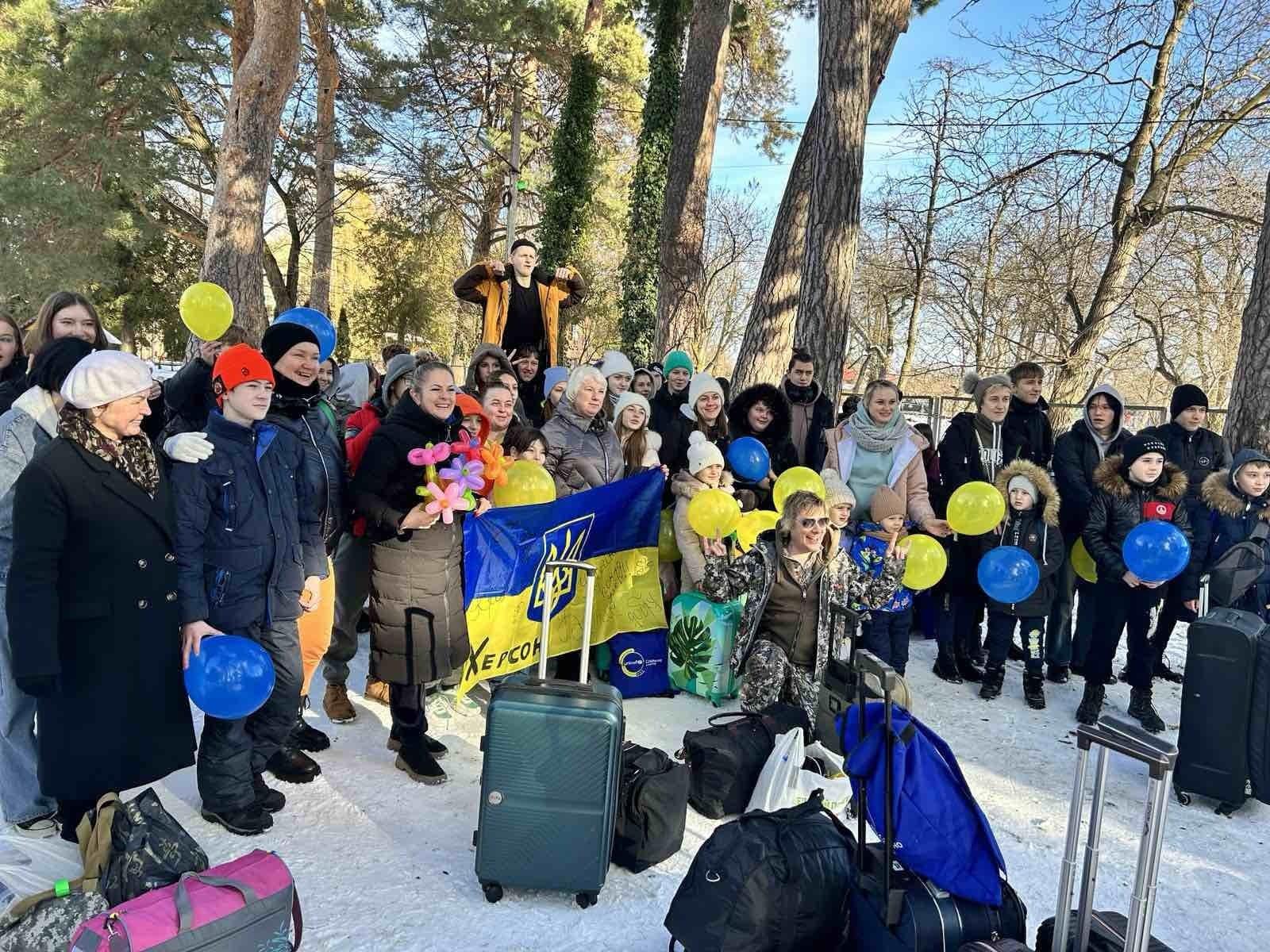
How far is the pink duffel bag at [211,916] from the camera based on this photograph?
6.50 ft

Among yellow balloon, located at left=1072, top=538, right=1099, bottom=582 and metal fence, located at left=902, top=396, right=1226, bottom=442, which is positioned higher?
metal fence, located at left=902, top=396, right=1226, bottom=442

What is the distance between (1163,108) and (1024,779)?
11.8 meters

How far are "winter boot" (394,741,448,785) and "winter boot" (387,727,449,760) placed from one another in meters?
0.05

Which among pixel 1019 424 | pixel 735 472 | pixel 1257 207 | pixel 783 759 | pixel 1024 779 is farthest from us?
pixel 1257 207

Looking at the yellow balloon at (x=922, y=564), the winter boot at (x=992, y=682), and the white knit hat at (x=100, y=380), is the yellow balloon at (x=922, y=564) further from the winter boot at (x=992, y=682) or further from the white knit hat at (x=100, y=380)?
A: the white knit hat at (x=100, y=380)

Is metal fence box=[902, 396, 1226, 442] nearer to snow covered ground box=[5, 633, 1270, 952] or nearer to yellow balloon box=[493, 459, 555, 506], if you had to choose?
snow covered ground box=[5, 633, 1270, 952]

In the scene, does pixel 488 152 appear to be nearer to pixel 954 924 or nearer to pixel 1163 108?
pixel 1163 108

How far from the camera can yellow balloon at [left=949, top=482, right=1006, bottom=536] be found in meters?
4.75

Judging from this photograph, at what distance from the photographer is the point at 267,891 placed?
2.22 metres

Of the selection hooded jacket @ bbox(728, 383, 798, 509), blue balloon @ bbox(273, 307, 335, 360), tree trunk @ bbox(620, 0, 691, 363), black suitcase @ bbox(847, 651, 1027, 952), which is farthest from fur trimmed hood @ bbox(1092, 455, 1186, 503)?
tree trunk @ bbox(620, 0, 691, 363)

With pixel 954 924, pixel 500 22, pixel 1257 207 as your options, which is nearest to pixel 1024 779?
pixel 954 924

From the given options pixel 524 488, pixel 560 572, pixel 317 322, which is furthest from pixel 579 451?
pixel 317 322

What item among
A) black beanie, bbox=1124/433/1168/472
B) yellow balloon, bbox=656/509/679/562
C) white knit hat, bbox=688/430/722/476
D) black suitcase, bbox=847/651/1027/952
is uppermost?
black beanie, bbox=1124/433/1168/472

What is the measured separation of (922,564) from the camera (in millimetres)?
4637
